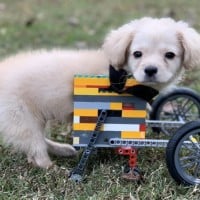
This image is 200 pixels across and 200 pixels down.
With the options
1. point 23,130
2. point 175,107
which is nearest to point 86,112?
point 23,130

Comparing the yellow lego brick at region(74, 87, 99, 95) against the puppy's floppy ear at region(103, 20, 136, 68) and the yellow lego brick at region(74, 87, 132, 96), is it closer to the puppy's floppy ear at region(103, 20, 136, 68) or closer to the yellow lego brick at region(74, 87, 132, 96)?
the yellow lego brick at region(74, 87, 132, 96)

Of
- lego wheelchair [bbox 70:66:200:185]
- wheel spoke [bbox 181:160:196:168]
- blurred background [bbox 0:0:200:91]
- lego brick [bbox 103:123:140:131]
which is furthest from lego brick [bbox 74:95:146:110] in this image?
blurred background [bbox 0:0:200:91]

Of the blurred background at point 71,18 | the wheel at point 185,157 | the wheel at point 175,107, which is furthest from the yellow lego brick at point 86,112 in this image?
the blurred background at point 71,18

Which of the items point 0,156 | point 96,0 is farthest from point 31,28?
point 0,156

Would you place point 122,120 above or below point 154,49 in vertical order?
below

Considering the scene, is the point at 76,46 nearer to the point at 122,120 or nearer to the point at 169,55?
the point at 122,120

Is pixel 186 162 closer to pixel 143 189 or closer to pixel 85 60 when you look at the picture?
pixel 143 189

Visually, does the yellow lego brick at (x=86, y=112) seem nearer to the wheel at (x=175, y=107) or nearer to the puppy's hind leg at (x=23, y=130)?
the puppy's hind leg at (x=23, y=130)
